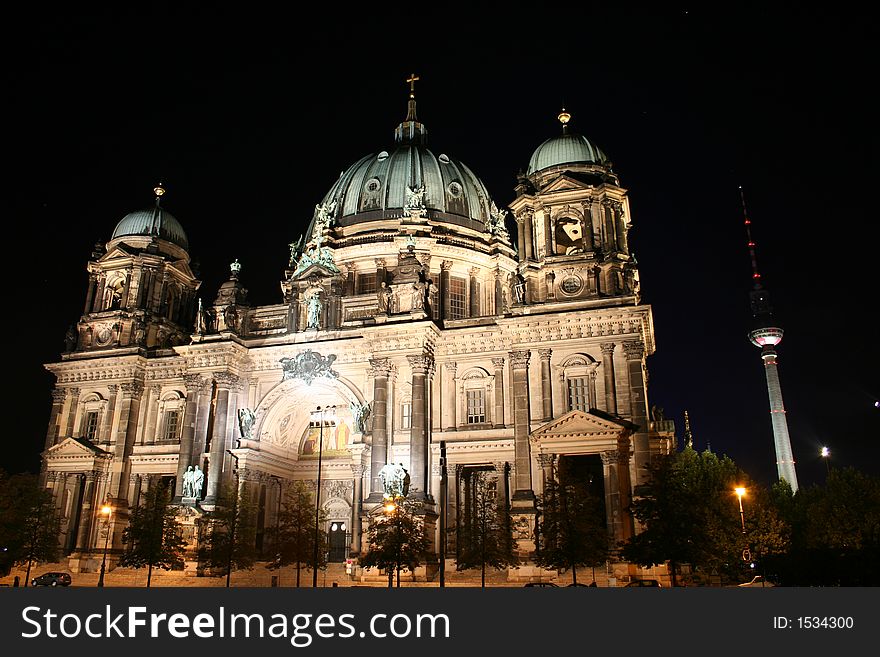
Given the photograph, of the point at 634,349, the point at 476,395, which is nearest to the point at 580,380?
the point at 634,349

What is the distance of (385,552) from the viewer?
136ft

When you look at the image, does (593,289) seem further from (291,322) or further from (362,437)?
(291,322)

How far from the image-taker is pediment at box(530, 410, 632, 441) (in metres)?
46.8

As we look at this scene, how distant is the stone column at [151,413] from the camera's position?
6031 centimetres

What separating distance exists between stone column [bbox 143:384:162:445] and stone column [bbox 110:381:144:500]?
0.76 metres

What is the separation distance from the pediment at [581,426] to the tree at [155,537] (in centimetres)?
2393

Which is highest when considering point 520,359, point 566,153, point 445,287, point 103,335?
point 566,153

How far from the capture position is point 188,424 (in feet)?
183

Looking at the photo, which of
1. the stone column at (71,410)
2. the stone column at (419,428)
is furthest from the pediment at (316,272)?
the stone column at (71,410)

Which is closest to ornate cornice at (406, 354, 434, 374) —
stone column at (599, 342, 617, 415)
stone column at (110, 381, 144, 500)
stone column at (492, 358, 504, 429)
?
stone column at (492, 358, 504, 429)

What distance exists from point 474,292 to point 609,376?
21.4m

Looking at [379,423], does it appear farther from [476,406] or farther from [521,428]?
[521,428]
